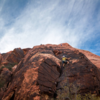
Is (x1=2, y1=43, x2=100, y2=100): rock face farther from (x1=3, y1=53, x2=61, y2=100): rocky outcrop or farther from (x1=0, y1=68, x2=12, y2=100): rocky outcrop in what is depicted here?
(x1=0, y1=68, x2=12, y2=100): rocky outcrop

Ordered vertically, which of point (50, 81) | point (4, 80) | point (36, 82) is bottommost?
point (36, 82)

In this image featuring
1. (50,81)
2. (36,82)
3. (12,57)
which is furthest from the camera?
(12,57)

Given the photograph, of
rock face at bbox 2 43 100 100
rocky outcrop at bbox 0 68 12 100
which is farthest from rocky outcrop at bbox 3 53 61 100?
rocky outcrop at bbox 0 68 12 100

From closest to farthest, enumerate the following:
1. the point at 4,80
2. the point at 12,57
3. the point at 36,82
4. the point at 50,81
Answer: the point at 36,82
the point at 50,81
the point at 4,80
the point at 12,57

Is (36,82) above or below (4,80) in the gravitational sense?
below

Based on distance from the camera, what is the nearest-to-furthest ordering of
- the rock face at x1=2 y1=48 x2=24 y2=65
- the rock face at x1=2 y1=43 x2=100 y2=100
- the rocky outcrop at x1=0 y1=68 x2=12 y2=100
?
1. the rock face at x1=2 y1=43 x2=100 y2=100
2. the rocky outcrop at x1=0 y1=68 x2=12 y2=100
3. the rock face at x1=2 y1=48 x2=24 y2=65

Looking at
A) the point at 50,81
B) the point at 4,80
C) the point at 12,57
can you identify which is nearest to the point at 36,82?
the point at 50,81

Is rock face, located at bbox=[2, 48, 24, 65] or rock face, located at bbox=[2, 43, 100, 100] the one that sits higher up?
rock face, located at bbox=[2, 48, 24, 65]

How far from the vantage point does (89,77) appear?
12.1 m

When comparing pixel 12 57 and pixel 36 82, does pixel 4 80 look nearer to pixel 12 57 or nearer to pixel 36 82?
pixel 36 82

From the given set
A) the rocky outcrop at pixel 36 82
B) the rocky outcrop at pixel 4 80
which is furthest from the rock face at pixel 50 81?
the rocky outcrop at pixel 4 80

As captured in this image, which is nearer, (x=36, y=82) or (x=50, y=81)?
(x=36, y=82)

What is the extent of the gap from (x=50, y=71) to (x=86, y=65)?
17.9 ft

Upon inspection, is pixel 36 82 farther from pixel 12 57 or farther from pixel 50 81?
pixel 12 57
